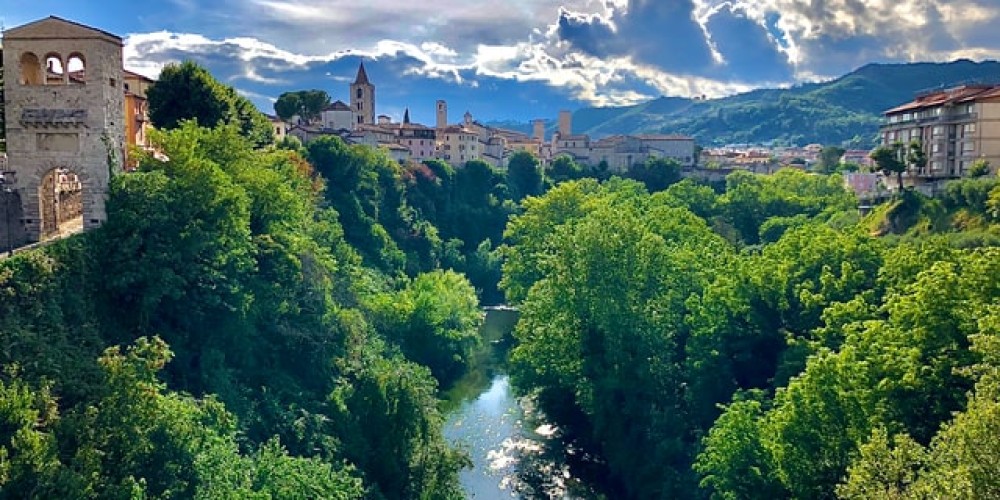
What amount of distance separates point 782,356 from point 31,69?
33.1m

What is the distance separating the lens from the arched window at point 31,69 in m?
34.2

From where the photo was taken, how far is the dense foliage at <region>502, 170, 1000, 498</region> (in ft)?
77.3

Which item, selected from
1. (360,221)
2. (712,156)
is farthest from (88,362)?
(712,156)

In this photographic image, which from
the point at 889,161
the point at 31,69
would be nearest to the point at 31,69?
the point at 31,69

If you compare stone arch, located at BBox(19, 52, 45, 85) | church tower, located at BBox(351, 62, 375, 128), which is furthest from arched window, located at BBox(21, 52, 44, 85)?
church tower, located at BBox(351, 62, 375, 128)

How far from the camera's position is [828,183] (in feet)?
314

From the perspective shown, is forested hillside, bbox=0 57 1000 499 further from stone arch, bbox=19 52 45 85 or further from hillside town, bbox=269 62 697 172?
hillside town, bbox=269 62 697 172

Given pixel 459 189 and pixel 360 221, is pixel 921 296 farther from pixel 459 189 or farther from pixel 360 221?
pixel 459 189

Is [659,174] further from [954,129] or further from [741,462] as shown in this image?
[741,462]

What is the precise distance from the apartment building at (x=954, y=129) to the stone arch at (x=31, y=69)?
180 feet

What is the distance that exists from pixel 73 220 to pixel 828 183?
80.0 meters

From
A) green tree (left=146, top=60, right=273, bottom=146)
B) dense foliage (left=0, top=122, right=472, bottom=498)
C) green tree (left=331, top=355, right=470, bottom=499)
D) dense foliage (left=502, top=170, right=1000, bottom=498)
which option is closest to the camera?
dense foliage (left=0, top=122, right=472, bottom=498)

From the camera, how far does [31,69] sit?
35.8m

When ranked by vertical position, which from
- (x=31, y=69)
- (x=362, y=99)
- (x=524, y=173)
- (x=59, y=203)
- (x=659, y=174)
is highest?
(x=362, y=99)
